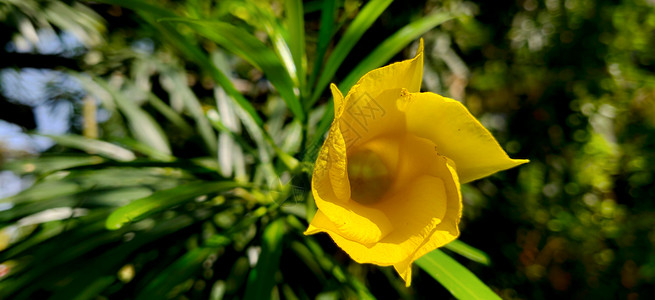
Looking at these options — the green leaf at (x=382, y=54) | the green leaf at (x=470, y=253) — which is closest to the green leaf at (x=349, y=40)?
the green leaf at (x=382, y=54)

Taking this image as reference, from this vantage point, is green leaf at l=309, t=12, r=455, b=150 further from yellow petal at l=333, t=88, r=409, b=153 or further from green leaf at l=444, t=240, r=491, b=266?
green leaf at l=444, t=240, r=491, b=266

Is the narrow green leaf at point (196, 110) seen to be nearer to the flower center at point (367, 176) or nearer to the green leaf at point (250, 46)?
the green leaf at point (250, 46)

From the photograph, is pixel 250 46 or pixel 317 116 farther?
pixel 317 116

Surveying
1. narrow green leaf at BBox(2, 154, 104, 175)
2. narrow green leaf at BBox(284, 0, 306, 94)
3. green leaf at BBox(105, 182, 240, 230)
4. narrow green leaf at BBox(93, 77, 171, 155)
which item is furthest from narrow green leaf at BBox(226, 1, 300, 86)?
narrow green leaf at BBox(2, 154, 104, 175)

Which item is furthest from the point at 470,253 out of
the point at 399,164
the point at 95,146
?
the point at 95,146

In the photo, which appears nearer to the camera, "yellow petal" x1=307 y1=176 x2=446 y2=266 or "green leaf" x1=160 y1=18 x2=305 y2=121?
"yellow petal" x1=307 y1=176 x2=446 y2=266

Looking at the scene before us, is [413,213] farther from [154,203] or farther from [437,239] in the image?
[154,203]

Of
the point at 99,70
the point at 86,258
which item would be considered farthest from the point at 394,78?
the point at 99,70
